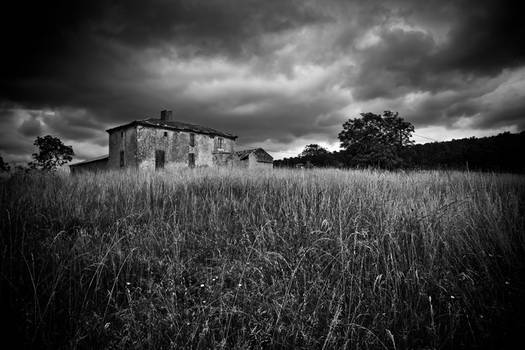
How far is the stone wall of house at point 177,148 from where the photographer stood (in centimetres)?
2792

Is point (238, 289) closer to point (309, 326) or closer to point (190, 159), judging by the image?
point (309, 326)

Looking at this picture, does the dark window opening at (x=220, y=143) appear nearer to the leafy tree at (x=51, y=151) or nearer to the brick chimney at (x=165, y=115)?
the brick chimney at (x=165, y=115)

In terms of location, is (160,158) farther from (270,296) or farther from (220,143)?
(270,296)

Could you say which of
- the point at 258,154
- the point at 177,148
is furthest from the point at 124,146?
the point at 258,154

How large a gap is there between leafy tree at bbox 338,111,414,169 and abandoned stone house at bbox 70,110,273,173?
39.0ft

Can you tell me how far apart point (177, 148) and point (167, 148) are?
139cm

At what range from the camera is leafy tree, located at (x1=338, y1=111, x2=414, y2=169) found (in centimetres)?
2816

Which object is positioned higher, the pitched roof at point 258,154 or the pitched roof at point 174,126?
the pitched roof at point 174,126

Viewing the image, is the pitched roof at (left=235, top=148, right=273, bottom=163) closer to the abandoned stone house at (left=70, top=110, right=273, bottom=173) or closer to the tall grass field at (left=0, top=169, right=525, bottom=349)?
the abandoned stone house at (left=70, top=110, right=273, bottom=173)

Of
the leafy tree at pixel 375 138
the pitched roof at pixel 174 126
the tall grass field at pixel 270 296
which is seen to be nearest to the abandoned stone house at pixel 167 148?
the pitched roof at pixel 174 126

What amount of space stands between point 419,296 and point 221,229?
2099mm

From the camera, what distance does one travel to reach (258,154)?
3641 centimetres

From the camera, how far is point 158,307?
1667mm

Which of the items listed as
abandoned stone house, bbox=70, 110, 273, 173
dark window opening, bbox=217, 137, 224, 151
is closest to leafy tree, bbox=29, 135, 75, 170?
abandoned stone house, bbox=70, 110, 273, 173
